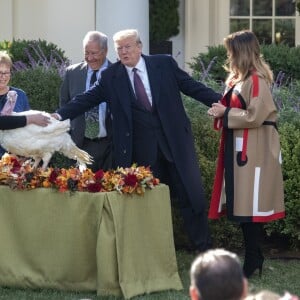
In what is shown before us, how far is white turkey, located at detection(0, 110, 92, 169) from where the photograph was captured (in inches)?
224

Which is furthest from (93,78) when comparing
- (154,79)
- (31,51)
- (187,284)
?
(31,51)

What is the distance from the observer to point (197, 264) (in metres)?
3.17

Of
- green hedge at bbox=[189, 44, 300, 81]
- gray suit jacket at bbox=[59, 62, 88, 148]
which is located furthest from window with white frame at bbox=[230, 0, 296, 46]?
gray suit jacket at bbox=[59, 62, 88, 148]

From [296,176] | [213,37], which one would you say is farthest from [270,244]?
[213,37]

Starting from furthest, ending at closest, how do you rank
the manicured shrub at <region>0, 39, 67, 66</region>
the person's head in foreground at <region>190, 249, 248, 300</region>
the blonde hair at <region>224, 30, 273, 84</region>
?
the manicured shrub at <region>0, 39, 67, 66</region>
the blonde hair at <region>224, 30, 273, 84</region>
the person's head in foreground at <region>190, 249, 248, 300</region>

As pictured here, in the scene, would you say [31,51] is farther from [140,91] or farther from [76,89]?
[140,91]

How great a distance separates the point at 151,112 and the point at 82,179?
2.62 ft

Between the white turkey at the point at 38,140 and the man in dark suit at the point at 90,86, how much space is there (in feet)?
2.56

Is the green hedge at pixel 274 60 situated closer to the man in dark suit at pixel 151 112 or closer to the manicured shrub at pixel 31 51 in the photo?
the manicured shrub at pixel 31 51

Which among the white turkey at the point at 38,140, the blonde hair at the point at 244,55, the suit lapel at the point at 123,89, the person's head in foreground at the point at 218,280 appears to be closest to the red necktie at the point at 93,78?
the suit lapel at the point at 123,89

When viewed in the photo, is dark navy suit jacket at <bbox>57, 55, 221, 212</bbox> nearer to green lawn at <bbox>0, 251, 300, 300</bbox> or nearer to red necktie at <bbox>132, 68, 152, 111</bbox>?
red necktie at <bbox>132, 68, 152, 111</bbox>

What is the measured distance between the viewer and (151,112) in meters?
6.21

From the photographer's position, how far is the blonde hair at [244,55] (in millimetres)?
5785

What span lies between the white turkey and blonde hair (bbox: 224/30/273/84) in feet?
4.01
